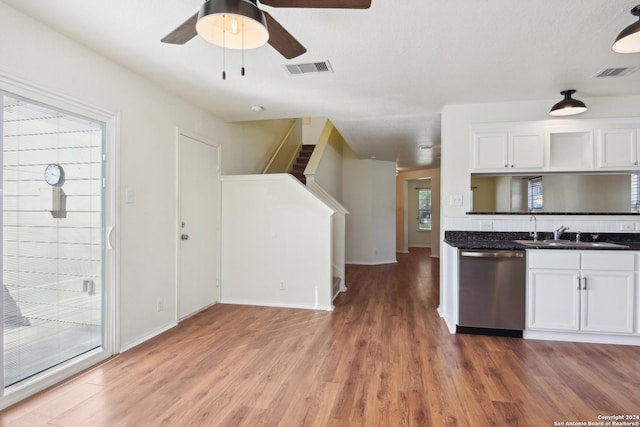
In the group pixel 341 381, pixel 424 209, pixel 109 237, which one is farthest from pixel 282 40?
pixel 424 209

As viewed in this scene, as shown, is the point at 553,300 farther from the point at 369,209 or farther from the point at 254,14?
the point at 369,209

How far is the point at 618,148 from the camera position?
3.39 meters

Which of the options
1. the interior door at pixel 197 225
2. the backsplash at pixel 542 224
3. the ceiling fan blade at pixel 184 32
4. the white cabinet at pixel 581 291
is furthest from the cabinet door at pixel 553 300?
the interior door at pixel 197 225

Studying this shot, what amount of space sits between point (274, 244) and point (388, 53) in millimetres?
2698

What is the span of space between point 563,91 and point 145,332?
15.7 feet

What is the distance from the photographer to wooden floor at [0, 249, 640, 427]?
6.38 ft

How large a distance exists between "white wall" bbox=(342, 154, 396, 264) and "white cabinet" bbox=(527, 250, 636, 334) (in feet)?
14.6

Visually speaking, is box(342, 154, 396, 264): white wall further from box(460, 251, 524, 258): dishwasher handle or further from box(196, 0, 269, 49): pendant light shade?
box(196, 0, 269, 49): pendant light shade

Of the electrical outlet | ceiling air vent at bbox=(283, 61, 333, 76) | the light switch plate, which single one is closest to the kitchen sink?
the electrical outlet

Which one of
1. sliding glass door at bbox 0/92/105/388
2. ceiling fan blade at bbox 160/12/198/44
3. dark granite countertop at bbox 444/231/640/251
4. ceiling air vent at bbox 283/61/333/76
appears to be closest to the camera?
ceiling fan blade at bbox 160/12/198/44

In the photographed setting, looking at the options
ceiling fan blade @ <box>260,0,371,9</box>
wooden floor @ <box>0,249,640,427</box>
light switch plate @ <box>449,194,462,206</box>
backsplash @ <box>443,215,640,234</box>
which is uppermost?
ceiling fan blade @ <box>260,0,371,9</box>

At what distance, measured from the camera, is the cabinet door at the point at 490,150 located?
3586 millimetres

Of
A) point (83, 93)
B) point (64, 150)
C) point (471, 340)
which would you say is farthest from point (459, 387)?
point (83, 93)

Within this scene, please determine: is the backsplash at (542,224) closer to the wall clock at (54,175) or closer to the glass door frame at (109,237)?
the glass door frame at (109,237)
